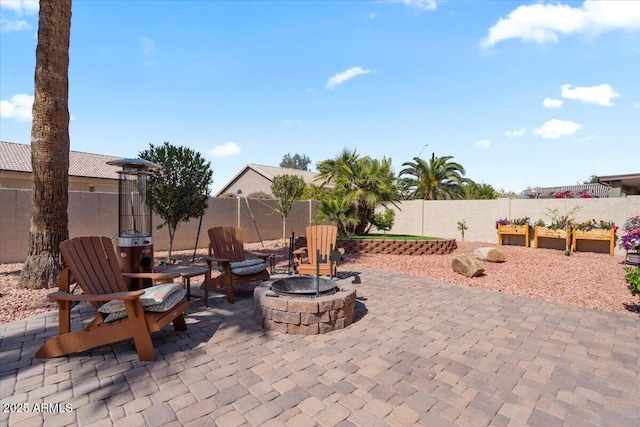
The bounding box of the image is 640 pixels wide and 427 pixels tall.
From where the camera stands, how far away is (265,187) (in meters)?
25.0

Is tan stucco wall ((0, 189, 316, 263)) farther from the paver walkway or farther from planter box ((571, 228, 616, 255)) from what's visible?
planter box ((571, 228, 616, 255))

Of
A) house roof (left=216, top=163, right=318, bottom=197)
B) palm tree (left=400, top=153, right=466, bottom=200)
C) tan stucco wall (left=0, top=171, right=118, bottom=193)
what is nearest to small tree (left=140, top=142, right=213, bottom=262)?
tan stucco wall (left=0, top=171, right=118, bottom=193)

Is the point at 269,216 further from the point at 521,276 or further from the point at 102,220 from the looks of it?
the point at 521,276

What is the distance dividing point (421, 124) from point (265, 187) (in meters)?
15.1

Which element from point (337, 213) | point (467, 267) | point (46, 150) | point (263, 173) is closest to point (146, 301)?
point (46, 150)

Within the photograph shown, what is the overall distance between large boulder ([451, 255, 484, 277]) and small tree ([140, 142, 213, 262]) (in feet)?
20.1

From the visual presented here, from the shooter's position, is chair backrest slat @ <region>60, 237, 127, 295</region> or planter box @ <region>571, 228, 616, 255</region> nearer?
chair backrest slat @ <region>60, 237, 127, 295</region>

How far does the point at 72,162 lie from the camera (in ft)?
61.9

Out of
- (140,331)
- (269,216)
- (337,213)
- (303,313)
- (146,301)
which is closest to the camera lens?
(140,331)

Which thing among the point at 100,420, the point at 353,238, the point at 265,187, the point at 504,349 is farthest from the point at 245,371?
the point at 265,187

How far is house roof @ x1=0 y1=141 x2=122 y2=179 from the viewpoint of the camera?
15.8 metres

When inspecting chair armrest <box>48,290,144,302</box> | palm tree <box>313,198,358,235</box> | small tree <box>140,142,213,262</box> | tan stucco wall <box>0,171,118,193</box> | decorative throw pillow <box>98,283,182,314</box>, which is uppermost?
tan stucco wall <box>0,171,118,193</box>

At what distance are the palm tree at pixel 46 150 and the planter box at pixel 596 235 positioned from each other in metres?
12.5

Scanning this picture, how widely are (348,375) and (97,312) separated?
2301 millimetres
